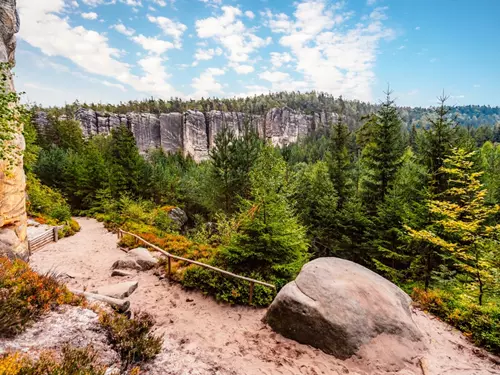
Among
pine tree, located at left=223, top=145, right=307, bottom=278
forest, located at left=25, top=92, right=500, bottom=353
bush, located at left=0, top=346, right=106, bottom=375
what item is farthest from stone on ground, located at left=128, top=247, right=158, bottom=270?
bush, located at left=0, top=346, right=106, bottom=375

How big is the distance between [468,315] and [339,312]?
13.4 ft

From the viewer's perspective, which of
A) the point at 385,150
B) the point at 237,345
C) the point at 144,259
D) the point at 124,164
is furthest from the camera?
the point at 124,164

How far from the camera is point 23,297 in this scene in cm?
475

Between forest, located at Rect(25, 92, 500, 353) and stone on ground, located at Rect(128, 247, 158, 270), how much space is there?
1.02 m

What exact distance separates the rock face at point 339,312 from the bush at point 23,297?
4.97 metres

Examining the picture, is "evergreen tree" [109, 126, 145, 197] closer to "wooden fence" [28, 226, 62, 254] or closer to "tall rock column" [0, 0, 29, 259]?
"wooden fence" [28, 226, 62, 254]

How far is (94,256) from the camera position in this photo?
1277 cm

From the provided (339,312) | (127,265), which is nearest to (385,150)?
(339,312)

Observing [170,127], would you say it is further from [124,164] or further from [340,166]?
[340,166]

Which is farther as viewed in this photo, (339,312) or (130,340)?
(339,312)

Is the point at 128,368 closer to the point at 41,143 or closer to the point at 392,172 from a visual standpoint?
the point at 392,172

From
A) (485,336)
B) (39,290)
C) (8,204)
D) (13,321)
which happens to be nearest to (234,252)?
(39,290)

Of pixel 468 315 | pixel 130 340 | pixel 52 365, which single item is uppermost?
pixel 52 365

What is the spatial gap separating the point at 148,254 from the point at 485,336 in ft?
38.3
